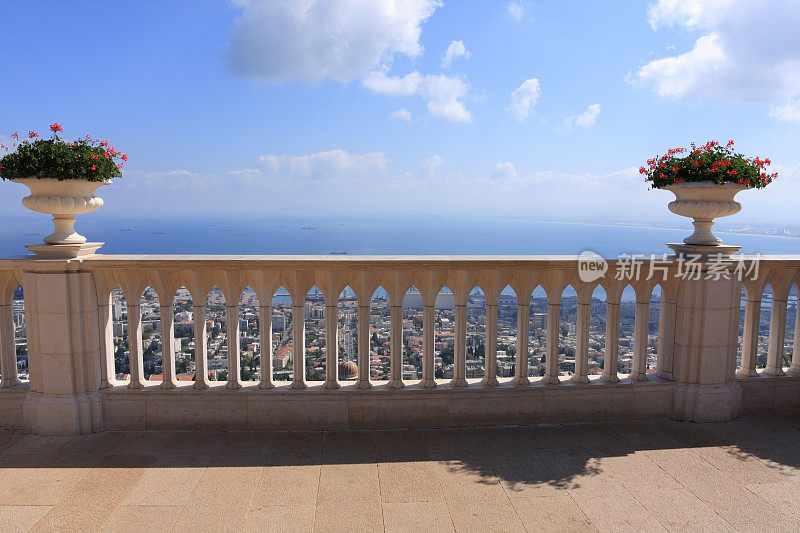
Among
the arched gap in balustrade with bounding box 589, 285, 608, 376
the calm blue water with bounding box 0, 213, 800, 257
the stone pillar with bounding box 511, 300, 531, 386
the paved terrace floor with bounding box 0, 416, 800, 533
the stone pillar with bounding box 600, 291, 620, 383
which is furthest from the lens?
the calm blue water with bounding box 0, 213, 800, 257

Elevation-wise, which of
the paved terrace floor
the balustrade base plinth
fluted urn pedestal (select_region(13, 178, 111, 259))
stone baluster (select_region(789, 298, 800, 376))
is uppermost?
fluted urn pedestal (select_region(13, 178, 111, 259))

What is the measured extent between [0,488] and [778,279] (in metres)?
7.52

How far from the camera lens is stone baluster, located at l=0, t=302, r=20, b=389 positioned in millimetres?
5242

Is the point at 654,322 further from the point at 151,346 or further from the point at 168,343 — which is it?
the point at 151,346

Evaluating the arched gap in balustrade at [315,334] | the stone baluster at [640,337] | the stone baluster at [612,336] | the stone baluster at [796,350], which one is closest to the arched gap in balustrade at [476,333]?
the stone baluster at [612,336]

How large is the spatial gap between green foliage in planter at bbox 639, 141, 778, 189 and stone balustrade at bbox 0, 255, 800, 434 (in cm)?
85

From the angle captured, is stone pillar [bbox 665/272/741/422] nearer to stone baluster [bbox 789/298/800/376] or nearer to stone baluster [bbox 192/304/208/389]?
stone baluster [bbox 789/298/800/376]

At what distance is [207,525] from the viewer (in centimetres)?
354

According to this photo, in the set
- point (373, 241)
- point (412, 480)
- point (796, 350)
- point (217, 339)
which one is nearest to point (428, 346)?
point (412, 480)

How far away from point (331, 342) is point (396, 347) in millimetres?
649

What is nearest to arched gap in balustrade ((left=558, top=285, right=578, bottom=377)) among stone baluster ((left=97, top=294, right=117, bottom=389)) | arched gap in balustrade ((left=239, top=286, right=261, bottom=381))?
arched gap in balustrade ((left=239, top=286, right=261, bottom=381))

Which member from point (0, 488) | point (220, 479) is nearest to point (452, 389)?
point (220, 479)

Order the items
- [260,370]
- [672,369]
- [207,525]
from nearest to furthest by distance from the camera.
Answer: [207,525] → [260,370] → [672,369]

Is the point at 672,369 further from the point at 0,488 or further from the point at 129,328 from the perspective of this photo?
the point at 0,488
